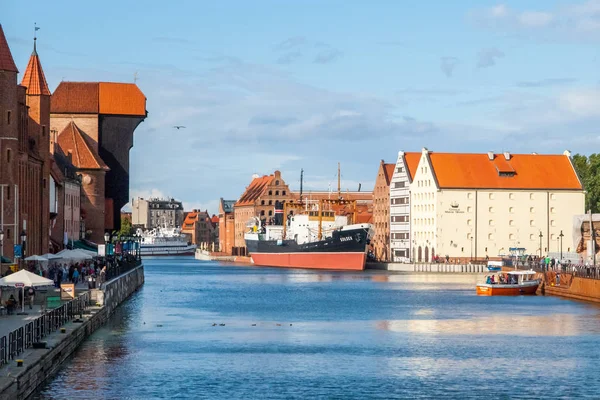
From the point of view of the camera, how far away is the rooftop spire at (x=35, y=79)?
85688 mm

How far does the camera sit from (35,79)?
86.4 meters

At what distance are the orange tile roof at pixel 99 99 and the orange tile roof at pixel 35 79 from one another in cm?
3840

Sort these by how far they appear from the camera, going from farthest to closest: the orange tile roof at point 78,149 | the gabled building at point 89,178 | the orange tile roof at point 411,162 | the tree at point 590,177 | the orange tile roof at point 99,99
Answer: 1. the orange tile roof at point 411,162
2. the tree at point 590,177
3. the orange tile roof at point 99,99
4. the orange tile roof at point 78,149
5. the gabled building at point 89,178

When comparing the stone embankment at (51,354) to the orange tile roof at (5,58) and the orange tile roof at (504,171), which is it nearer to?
the orange tile roof at (5,58)

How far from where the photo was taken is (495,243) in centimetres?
15625

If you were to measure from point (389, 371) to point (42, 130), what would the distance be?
146 feet

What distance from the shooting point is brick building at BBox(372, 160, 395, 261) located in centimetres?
18088

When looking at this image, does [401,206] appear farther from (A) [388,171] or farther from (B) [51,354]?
(B) [51,354]

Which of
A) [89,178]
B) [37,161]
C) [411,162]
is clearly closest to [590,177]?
[411,162]

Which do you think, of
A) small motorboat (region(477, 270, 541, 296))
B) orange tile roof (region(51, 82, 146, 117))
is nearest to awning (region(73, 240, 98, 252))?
orange tile roof (region(51, 82, 146, 117))

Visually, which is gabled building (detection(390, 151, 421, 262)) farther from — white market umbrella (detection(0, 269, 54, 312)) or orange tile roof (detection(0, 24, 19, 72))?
white market umbrella (detection(0, 269, 54, 312))

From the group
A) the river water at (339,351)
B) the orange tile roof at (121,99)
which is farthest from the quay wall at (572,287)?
the orange tile roof at (121,99)

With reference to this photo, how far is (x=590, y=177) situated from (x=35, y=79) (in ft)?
326

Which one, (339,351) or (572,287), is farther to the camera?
(572,287)
